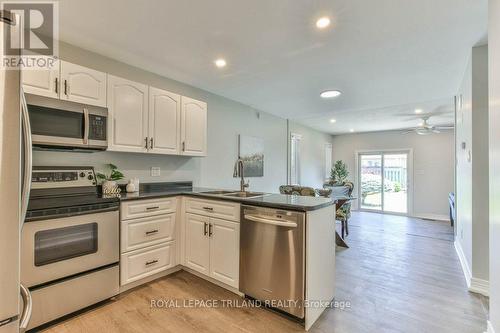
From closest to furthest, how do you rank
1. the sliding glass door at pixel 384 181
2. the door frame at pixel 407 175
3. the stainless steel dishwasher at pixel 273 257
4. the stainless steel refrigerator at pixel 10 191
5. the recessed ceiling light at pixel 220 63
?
the stainless steel refrigerator at pixel 10 191
the stainless steel dishwasher at pixel 273 257
the recessed ceiling light at pixel 220 63
the door frame at pixel 407 175
the sliding glass door at pixel 384 181

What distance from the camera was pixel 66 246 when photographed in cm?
195

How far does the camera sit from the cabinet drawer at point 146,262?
2.33 m

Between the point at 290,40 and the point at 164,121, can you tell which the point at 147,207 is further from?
the point at 290,40

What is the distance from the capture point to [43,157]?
2236mm

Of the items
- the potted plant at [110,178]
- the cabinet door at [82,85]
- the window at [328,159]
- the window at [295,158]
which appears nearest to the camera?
the cabinet door at [82,85]

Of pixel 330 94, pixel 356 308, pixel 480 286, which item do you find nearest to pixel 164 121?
pixel 330 94

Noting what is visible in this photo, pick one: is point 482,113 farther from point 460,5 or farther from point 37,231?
point 37,231

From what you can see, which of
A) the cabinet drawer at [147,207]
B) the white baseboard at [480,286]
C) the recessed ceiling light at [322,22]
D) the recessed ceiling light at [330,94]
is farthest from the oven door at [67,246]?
the white baseboard at [480,286]

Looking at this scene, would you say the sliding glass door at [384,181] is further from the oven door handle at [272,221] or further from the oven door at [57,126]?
the oven door at [57,126]

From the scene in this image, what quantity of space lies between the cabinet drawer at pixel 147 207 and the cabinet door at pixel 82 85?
109 centimetres

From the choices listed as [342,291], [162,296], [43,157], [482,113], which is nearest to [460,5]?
[482,113]

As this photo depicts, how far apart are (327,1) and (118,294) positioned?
3208 millimetres

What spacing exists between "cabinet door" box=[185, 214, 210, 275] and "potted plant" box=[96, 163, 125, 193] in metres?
0.87

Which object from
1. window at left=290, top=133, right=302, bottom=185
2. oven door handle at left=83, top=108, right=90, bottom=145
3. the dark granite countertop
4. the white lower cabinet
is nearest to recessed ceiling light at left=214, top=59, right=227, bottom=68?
oven door handle at left=83, top=108, right=90, bottom=145
